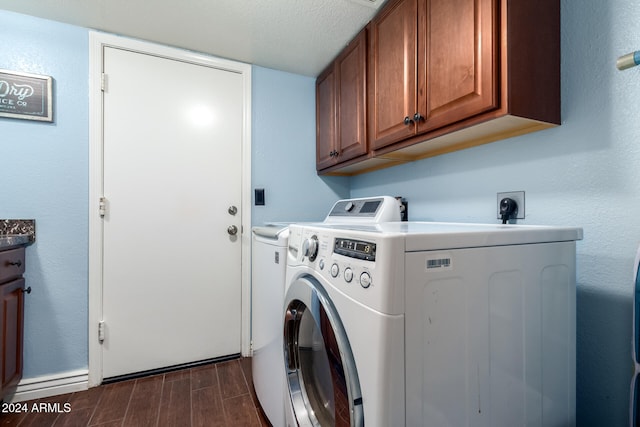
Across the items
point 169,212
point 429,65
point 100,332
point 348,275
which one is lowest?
point 100,332

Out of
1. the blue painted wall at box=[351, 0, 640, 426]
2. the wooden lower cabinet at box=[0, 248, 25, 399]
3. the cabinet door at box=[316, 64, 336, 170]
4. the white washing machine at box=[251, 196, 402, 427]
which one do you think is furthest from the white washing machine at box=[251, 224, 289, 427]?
the wooden lower cabinet at box=[0, 248, 25, 399]

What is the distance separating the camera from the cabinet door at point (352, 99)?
5.39ft

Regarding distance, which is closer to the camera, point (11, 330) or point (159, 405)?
point (11, 330)

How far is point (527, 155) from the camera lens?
1.16m

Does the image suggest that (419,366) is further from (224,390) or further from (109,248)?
(109,248)

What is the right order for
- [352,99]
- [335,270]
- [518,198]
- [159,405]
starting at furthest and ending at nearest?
[352,99], [159,405], [518,198], [335,270]

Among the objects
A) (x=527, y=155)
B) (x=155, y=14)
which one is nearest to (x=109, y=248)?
(x=155, y=14)

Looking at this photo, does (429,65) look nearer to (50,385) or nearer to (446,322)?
(446,322)

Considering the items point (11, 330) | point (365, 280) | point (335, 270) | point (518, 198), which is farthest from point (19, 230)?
point (518, 198)

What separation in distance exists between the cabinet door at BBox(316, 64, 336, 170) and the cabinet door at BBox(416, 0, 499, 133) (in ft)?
2.68

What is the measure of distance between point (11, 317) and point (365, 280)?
5.92 ft

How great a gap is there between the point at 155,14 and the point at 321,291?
1.75m

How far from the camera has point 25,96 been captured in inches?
61.3

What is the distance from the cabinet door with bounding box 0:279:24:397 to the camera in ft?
4.35
